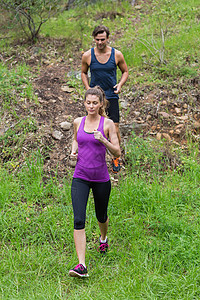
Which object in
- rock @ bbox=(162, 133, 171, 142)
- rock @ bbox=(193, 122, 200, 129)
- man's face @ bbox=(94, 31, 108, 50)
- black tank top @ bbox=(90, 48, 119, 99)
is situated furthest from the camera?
rock @ bbox=(193, 122, 200, 129)

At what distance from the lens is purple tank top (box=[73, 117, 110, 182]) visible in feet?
10.8

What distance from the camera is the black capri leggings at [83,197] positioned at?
10.7 ft

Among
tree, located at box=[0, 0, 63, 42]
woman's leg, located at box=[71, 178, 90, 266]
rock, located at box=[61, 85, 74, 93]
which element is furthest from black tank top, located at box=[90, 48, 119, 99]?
tree, located at box=[0, 0, 63, 42]

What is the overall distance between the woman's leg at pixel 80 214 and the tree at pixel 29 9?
604 centimetres

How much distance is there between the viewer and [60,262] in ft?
12.3

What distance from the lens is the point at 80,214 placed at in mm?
3260

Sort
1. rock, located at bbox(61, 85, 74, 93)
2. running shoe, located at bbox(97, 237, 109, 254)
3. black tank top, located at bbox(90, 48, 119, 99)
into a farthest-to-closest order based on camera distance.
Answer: rock, located at bbox(61, 85, 74, 93) → black tank top, located at bbox(90, 48, 119, 99) → running shoe, located at bbox(97, 237, 109, 254)

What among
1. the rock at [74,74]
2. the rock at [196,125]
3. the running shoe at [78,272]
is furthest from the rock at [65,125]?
the running shoe at [78,272]

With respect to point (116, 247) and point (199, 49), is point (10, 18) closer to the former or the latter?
point (199, 49)

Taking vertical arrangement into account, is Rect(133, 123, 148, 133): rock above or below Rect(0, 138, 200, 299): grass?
above

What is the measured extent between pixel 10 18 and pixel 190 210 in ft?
22.7

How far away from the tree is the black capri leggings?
6.03 metres

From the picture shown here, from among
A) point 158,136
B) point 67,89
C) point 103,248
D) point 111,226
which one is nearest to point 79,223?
point 103,248

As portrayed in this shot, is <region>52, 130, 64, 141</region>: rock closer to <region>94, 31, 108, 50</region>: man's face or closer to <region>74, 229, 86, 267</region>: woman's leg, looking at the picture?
<region>94, 31, 108, 50</region>: man's face
